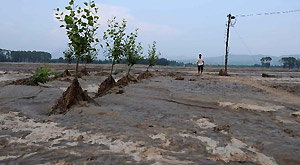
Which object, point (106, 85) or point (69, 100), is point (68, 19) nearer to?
point (69, 100)

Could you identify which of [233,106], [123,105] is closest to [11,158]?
[123,105]

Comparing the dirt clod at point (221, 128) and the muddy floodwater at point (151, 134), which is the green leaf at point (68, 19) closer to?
the muddy floodwater at point (151, 134)

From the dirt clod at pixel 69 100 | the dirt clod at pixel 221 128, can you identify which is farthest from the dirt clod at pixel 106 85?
the dirt clod at pixel 221 128

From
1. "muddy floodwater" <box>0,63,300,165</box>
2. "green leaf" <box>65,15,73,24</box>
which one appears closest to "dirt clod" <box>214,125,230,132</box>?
"muddy floodwater" <box>0,63,300,165</box>

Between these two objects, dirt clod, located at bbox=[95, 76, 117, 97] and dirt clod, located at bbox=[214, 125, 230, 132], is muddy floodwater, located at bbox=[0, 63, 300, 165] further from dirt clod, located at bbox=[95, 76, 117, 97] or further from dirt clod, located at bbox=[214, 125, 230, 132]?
dirt clod, located at bbox=[95, 76, 117, 97]

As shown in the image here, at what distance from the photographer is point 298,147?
4152 millimetres

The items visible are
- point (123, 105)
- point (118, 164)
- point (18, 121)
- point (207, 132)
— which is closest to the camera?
point (118, 164)

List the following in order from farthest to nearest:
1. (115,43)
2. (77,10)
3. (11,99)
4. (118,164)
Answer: (115,43), (11,99), (77,10), (118,164)

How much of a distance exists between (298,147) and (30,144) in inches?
187

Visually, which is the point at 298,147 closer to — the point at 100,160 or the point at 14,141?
the point at 100,160

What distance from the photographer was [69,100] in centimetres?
702

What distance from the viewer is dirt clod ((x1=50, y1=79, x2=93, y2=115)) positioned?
6837 millimetres

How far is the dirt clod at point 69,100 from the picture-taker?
684 centimetres

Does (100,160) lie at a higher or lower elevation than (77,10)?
lower
